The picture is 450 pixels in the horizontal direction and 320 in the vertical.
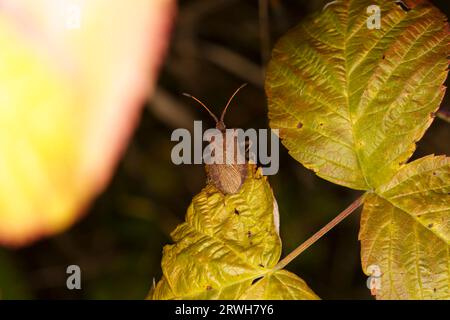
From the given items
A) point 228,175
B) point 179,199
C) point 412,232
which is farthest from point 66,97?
point 412,232

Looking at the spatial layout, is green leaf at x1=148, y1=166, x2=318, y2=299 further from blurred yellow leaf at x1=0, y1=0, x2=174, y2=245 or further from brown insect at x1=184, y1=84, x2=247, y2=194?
blurred yellow leaf at x1=0, y1=0, x2=174, y2=245

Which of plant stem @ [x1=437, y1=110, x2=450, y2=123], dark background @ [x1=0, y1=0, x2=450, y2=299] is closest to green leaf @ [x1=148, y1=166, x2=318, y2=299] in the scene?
plant stem @ [x1=437, y1=110, x2=450, y2=123]

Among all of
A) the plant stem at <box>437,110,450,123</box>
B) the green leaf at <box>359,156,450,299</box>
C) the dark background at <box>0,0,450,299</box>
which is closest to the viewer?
the green leaf at <box>359,156,450,299</box>

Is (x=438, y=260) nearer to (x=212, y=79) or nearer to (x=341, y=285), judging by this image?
(x=341, y=285)

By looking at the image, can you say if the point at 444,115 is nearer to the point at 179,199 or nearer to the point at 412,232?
the point at 412,232

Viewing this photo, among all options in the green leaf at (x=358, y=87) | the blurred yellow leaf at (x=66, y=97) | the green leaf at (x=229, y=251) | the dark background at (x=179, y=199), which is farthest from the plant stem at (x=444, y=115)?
the blurred yellow leaf at (x=66, y=97)

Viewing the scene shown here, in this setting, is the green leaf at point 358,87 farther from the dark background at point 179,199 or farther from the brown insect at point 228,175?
the dark background at point 179,199
